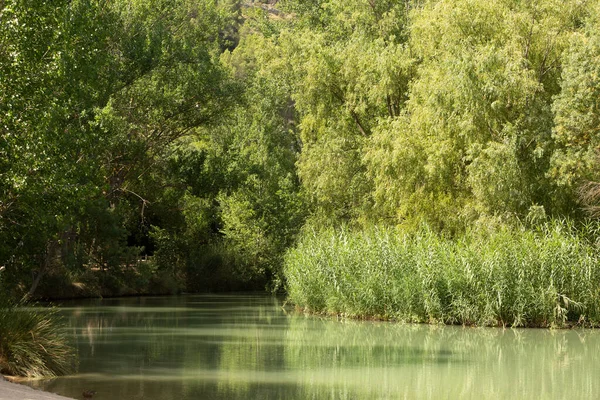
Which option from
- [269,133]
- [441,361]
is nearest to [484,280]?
[441,361]

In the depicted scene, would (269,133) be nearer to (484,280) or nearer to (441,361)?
(484,280)

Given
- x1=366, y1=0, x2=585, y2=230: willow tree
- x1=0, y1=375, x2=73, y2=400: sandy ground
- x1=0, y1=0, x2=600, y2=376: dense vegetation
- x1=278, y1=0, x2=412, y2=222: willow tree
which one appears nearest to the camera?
x1=0, y1=375, x2=73, y2=400: sandy ground

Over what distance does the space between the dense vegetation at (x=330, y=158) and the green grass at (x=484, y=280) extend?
0.06 m

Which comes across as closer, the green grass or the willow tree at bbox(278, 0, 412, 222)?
the green grass

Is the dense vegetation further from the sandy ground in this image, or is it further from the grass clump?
the sandy ground

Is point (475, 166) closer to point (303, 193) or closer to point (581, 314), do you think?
point (581, 314)

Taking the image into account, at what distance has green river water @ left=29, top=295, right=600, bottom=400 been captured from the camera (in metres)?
12.8

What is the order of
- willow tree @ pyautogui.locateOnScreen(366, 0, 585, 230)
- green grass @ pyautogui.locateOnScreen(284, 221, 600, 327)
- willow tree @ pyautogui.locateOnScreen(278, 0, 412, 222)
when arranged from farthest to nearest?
willow tree @ pyautogui.locateOnScreen(278, 0, 412, 222), willow tree @ pyautogui.locateOnScreen(366, 0, 585, 230), green grass @ pyautogui.locateOnScreen(284, 221, 600, 327)

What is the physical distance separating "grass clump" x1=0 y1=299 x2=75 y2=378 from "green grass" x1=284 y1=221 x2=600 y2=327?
11.2 meters

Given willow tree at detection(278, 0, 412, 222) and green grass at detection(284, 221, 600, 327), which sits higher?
willow tree at detection(278, 0, 412, 222)

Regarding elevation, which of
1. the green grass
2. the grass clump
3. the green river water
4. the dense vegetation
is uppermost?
the dense vegetation

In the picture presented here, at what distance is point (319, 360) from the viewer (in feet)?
54.0

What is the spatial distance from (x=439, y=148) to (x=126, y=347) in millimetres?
12586

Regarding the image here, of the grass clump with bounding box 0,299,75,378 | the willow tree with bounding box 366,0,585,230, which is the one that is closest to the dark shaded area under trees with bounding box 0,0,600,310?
the willow tree with bounding box 366,0,585,230
